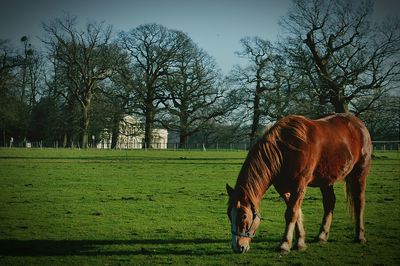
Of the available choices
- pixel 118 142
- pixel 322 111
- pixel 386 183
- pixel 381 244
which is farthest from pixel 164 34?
pixel 381 244

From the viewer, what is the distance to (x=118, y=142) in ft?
186

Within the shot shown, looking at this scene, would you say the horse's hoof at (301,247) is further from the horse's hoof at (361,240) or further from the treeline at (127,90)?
the treeline at (127,90)

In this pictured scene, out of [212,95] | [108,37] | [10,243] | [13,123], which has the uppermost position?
[108,37]

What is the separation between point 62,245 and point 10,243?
0.96m

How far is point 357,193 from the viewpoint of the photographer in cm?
765

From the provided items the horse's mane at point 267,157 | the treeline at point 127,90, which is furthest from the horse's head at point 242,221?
the treeline at point 127,90

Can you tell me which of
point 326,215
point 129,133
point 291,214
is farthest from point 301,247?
point 129,133

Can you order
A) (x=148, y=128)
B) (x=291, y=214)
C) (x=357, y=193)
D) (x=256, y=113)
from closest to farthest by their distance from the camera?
1. (x=291, y=214)
2. (x=357, y=193)
3. (x=256, y=113)
4. (x=148, y=128)

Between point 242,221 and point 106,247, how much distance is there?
8.78ft

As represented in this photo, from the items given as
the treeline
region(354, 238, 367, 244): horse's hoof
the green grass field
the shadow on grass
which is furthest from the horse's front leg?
the treeline

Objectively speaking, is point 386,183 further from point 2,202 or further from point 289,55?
point 289,55

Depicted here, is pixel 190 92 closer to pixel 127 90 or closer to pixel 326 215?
pixel 127 90

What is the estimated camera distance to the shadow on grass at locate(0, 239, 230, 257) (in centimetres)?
666

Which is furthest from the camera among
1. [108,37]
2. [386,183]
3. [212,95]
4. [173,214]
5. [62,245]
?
[212,95]
